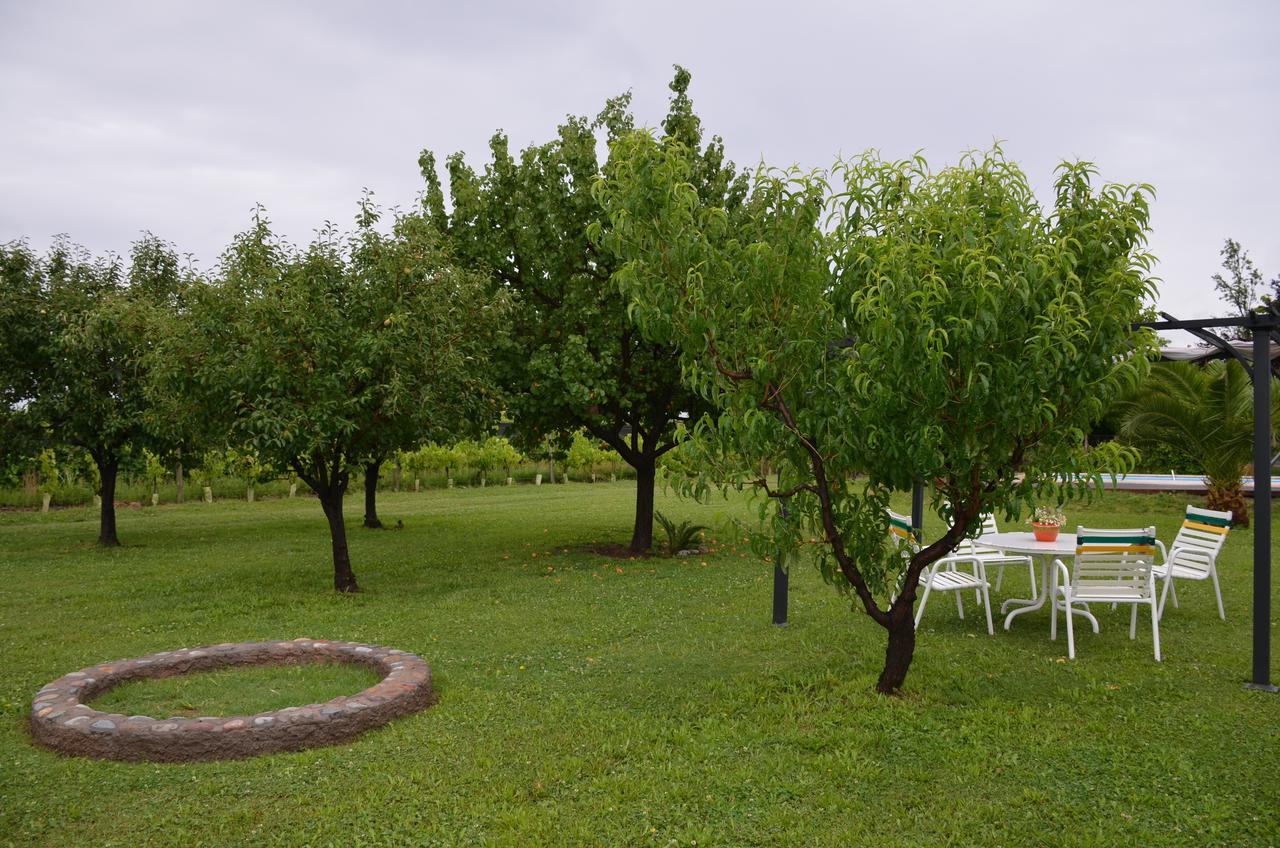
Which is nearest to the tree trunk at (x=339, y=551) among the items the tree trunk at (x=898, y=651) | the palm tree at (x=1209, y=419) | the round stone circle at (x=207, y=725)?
the round stone circle at (x=207, y=725)

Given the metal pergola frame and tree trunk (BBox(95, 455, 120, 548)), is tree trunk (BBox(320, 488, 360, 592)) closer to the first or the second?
the metal pergola frame

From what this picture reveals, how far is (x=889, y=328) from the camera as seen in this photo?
4.95 meters

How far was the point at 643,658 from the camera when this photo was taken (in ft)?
24.7

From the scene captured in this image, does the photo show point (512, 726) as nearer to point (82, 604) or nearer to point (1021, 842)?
point (1021, 842)

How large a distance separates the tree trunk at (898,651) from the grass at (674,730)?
0.57 ft

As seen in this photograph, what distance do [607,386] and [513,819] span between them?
8280 millimetres

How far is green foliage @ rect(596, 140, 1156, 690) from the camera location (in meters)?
5.05

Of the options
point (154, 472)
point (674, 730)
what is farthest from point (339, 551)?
point (154, 472)

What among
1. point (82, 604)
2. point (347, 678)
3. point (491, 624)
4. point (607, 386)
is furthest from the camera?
point (607, 386)

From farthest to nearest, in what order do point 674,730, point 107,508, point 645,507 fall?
point 107,508, point 645,507, point 674,730

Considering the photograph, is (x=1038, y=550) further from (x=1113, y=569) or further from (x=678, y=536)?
(x=678, y=536)

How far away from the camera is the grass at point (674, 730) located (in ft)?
14.5

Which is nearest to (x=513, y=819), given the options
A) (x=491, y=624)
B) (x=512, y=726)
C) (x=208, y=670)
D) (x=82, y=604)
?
(x=512, y=726)

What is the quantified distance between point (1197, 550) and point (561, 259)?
825cm
